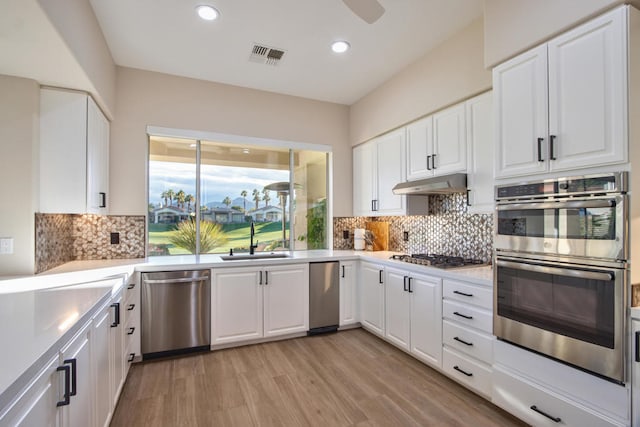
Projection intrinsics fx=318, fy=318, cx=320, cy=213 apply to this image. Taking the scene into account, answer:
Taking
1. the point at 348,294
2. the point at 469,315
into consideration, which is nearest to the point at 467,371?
the point at 469,315

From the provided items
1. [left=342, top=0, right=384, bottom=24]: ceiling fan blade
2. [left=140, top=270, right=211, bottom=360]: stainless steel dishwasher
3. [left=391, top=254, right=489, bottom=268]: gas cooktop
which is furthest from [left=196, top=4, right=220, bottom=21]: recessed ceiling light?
[left=391, top=254, right=489, bottom=268]: gas cooktop

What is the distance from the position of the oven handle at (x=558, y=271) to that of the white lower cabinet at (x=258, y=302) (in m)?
2.04

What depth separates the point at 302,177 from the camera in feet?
14.2

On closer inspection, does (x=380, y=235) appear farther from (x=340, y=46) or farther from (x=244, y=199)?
(x=340, y=46)

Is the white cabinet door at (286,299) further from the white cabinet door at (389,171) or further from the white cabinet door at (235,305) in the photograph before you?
the white cabinet door at (389,171)

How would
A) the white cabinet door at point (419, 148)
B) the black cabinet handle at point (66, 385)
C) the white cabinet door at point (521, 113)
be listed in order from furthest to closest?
the white cabinet door at point (419, 148) → the white cabinet door at point (521, 113) → the black cabinet handle at point (66, 385)

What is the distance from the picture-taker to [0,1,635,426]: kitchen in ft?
6.77

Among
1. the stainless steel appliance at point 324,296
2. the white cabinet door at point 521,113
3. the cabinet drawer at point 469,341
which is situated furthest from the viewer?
the stainless steel appliance at point 324,296

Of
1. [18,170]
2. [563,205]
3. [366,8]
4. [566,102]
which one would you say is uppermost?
[366,8]

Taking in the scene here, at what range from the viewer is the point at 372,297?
351 centimetres

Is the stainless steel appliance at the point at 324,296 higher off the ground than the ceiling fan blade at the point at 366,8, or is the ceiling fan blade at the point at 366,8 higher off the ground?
the ceiling fan blade at the point at 366,8

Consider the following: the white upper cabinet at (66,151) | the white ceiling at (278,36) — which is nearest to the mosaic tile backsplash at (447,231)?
the white ceiling at (278,36)

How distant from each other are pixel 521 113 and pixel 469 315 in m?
1.44

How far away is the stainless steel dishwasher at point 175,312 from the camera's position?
2.91 meters
